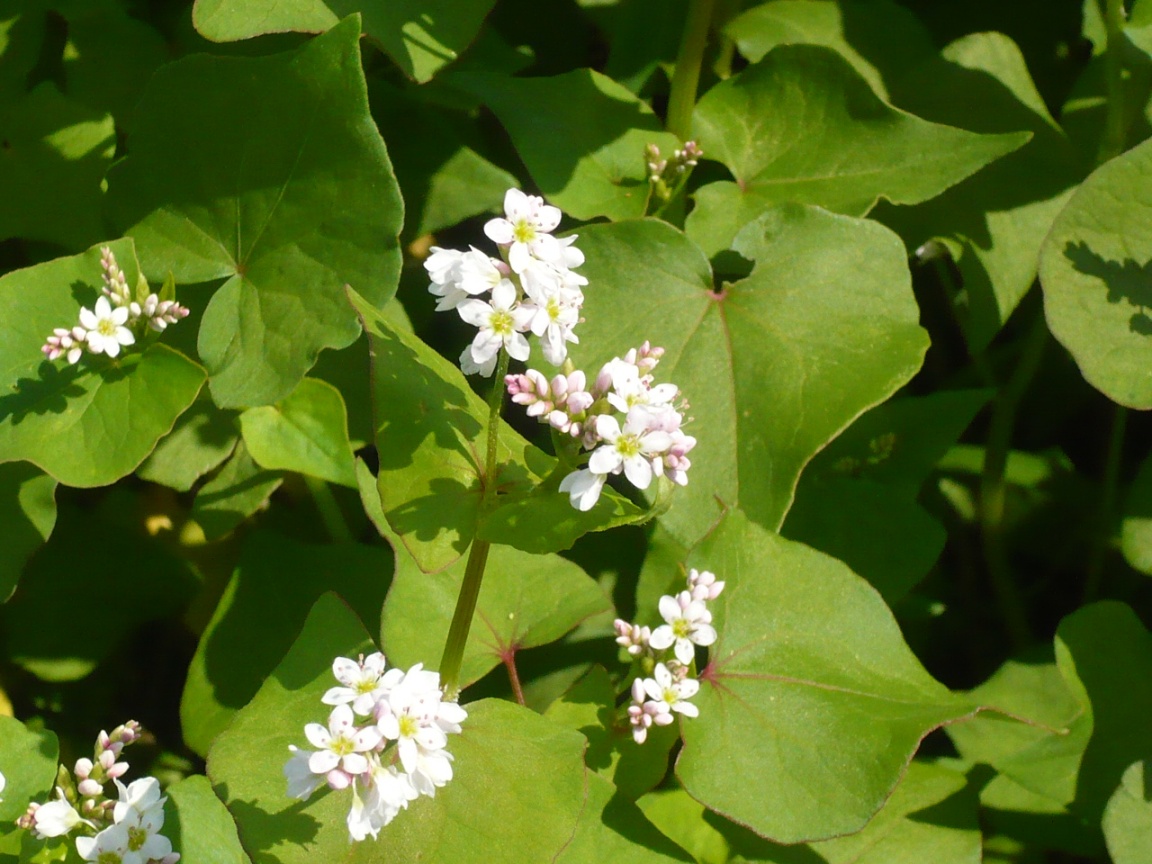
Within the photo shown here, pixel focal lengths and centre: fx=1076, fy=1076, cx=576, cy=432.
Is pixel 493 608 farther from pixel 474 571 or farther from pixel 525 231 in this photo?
pixel 525 231

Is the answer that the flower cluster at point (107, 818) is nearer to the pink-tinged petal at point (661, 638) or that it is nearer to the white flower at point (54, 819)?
the white flower at point (54, 819)

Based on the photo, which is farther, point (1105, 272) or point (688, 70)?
point (688, 70)

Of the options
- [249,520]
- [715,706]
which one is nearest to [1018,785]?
[715,706]

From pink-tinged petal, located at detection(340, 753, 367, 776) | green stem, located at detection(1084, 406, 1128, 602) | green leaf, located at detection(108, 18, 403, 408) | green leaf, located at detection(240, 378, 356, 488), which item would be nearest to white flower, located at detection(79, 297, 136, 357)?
green leaf, located at detection(108, 18, 403, 408)

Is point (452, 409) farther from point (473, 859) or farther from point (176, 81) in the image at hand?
point (176, 81)

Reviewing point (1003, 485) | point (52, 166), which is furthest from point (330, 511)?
point (1003, 485)

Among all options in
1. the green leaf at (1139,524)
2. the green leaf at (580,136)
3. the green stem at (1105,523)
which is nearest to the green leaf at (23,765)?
the green leaf at (580,136)

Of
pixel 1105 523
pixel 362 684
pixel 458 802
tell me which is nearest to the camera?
pixel 362 684
